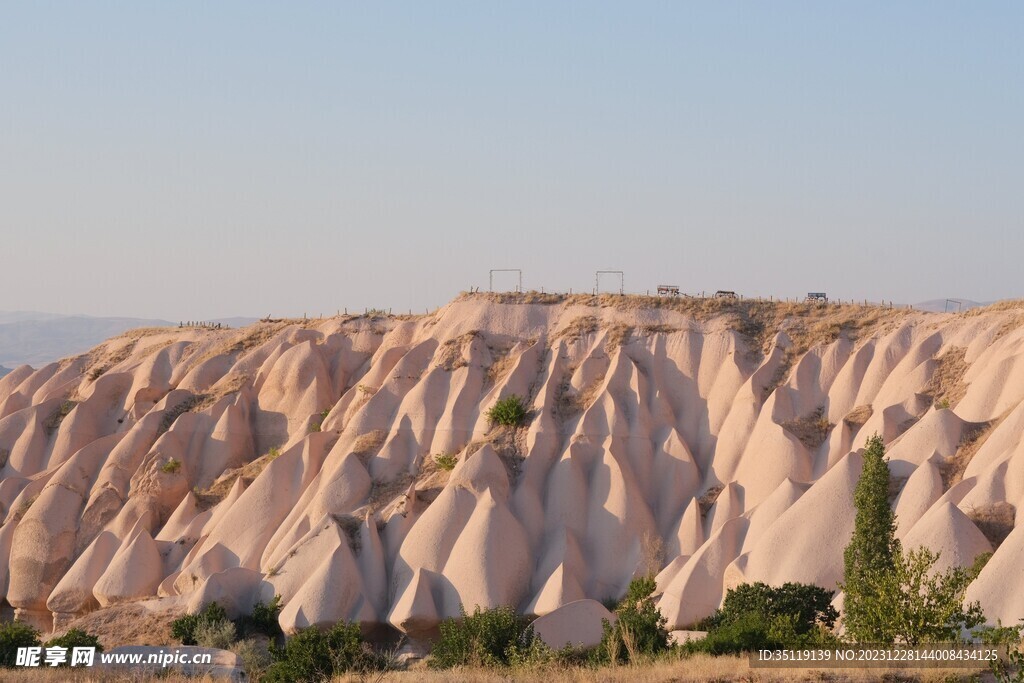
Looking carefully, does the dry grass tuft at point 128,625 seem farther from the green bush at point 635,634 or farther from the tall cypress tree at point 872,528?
the tall cypress tree at point 872,528

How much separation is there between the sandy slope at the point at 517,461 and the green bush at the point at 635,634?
94.9 inches

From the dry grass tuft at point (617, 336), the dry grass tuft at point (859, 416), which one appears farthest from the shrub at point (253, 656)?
the dry grass tuft at point (859, 416)

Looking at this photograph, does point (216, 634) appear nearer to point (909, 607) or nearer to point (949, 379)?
point (909, 607)

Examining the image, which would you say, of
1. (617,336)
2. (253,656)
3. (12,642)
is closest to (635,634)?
(253,656)

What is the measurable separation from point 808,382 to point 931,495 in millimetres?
11161

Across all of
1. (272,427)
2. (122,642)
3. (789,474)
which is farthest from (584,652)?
(272,427)

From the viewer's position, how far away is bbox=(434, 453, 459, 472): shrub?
48.9 metres

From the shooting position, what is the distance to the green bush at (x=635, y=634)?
30.3 m

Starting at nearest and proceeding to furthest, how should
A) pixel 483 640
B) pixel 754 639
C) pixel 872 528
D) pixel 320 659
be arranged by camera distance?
pixel 754 639 < pixel 320 659 < pixel 483 640 < pixel 872 528

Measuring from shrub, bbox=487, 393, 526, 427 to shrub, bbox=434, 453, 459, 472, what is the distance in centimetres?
219

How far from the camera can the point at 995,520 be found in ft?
124

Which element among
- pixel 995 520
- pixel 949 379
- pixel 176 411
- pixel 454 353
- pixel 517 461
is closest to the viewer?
pixel 995 520

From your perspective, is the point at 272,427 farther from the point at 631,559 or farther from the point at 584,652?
the point at 584,652

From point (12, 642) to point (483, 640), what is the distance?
488 inches
